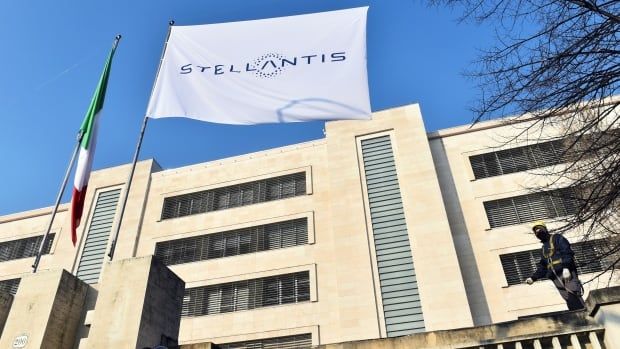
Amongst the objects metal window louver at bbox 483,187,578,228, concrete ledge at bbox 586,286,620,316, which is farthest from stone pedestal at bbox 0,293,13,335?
metal window louver at bbox 483,187,578,228

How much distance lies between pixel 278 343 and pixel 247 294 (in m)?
2.89

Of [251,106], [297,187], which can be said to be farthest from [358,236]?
[251,106]

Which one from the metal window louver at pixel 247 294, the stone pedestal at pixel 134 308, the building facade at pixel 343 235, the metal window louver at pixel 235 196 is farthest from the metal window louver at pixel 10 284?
the stone pedestal at pixel 134 308

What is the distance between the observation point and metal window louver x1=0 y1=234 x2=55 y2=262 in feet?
91.4

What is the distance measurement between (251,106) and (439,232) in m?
13.1

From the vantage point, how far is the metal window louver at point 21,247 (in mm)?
27859

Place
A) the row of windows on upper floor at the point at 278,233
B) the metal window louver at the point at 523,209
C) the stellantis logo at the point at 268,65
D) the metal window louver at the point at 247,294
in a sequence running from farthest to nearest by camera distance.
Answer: the metal window louver at the point at 247,294, the row of windows on upper floor at the point at 278,233, the metal window louver at the point at 523,209, the stellantis logo at the point at 268,65

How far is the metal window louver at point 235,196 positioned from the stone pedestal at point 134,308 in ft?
53.3

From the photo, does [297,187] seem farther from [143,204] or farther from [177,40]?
[177,40]

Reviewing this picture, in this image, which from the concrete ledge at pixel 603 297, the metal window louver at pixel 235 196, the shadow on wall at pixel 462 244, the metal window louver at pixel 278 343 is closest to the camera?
the concrete ledge at pixel 603 297

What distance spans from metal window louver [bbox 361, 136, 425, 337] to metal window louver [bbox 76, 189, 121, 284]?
14.9m

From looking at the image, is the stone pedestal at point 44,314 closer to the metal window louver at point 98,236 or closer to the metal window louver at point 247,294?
the metal window louver at point 247,294

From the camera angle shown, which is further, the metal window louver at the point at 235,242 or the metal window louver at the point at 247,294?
the metal window louver at the point at 235,242

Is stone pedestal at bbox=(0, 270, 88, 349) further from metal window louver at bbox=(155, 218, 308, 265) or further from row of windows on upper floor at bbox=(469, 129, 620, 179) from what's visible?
row of windows on upper floor at bbox=(469, 129, 620, 179)
